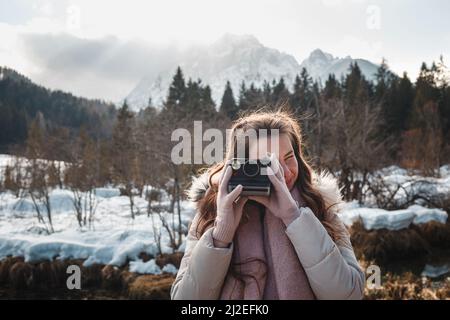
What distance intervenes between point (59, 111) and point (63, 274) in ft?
165

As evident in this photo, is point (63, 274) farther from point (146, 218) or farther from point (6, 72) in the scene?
point (6, 72)

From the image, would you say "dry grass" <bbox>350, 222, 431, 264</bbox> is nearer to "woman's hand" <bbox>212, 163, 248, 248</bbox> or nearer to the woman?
the woman

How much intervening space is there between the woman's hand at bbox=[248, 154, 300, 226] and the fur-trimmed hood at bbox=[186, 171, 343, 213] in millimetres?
277

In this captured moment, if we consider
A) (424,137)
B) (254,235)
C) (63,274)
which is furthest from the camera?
(424,137)

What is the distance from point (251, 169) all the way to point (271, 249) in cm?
30

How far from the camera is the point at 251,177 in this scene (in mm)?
1126

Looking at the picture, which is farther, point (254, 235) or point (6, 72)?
point (6, 72)

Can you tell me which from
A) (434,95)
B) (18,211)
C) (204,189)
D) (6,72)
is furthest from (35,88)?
(204,189)

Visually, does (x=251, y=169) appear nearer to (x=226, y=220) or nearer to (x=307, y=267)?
(x=226, y=220)

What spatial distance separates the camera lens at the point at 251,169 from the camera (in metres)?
1.13

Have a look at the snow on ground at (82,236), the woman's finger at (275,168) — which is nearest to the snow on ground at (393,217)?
the snow on ground at (82,236)

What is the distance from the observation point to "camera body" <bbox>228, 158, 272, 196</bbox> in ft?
3.63

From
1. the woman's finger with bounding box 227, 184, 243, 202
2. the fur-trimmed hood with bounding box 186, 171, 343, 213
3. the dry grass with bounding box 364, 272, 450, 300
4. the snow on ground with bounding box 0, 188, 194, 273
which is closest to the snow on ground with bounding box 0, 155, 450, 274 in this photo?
the snow on ground with bounding box 0, 188, 194, 273

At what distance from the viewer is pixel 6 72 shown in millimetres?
51156
